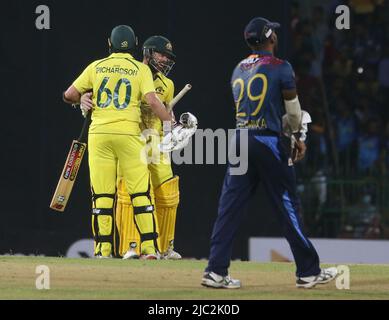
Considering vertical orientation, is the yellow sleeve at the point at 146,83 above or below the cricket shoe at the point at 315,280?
above

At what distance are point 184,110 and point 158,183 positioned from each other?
7.28ft

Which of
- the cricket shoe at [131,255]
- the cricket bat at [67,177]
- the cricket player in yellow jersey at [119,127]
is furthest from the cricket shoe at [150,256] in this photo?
the cricket bat at [67,177]

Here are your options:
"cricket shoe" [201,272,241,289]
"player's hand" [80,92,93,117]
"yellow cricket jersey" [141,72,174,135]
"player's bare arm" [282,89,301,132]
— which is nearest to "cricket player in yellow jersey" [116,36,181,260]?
"yellow cricket jersey" [141,72,174,135]

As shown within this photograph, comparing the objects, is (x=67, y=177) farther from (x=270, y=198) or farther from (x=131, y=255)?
(x=270, y=198)

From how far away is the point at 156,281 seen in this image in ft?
31.8

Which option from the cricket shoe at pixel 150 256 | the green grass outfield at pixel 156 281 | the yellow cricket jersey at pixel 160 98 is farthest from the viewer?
the yellow cricket jersey at pixel 160 98

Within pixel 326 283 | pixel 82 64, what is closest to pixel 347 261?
pixel 82 64

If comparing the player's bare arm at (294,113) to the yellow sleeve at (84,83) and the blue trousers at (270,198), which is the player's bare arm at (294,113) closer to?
the blue trousers at (270,198)

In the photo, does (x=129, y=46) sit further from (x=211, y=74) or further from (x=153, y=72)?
(x=211, y=74)

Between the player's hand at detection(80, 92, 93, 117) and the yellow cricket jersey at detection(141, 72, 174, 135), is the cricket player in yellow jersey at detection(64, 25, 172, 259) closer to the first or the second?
the player's hand at detection(80, 92, 93, 117)

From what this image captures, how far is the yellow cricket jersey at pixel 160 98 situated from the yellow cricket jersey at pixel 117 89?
1.65ft

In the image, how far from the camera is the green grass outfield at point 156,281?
8.88m

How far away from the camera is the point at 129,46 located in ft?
37.1

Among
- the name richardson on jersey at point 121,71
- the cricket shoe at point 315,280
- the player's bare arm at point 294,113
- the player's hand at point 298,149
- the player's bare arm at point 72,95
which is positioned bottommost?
the cricket shoe at point 315,280
